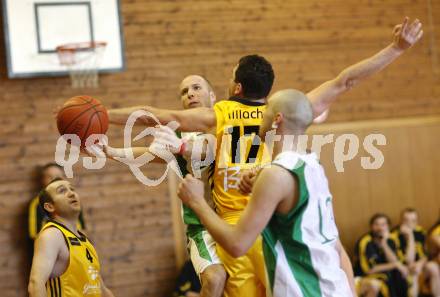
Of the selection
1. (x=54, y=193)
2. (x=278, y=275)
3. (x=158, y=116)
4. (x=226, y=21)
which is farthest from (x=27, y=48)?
(x=278, y=275)

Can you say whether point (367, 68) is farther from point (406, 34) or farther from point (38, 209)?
point (38, 209)

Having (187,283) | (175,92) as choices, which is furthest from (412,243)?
(175,92)

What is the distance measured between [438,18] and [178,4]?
14.0 ft

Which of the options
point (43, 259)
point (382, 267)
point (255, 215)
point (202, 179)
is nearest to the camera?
point (255, 215)

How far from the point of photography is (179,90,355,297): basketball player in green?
336cm

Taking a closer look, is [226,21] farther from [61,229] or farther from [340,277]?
[340,277]

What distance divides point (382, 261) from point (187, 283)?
2589mm

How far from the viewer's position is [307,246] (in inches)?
139

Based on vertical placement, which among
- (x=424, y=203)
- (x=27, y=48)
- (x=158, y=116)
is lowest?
(x=424, y=203)

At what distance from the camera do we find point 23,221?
8.85 m

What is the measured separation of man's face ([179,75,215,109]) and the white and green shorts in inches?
39.0

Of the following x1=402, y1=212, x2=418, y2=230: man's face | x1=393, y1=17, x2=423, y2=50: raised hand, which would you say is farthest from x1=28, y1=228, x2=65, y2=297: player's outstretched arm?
x1=402, y1=212, x2=418, y2=230: man's face

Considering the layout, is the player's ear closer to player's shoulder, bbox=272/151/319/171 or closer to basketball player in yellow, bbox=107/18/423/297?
basketball player in yellow, bbox=107/18/423/297

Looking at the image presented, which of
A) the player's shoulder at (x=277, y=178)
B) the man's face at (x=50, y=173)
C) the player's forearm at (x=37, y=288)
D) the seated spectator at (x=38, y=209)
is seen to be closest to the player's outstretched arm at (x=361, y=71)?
the player's shoulder at (x=277, y=178)
